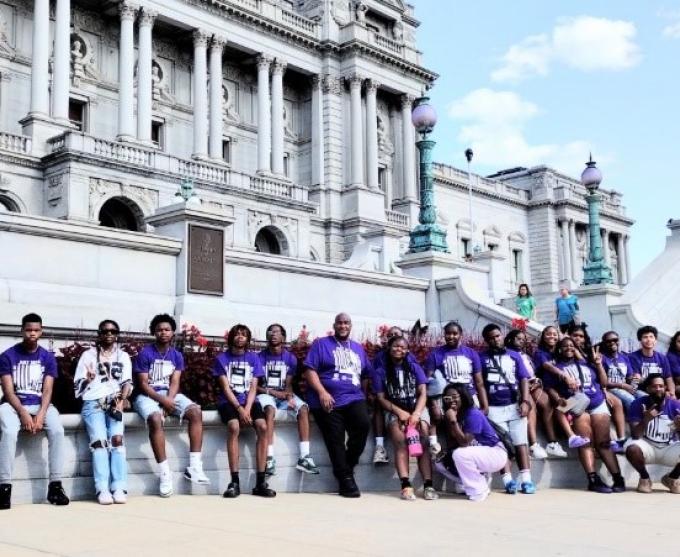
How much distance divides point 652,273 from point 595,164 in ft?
11.3

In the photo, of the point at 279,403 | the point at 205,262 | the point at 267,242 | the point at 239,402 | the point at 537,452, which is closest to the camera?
the point at 239,402

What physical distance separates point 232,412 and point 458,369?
257 centimetres

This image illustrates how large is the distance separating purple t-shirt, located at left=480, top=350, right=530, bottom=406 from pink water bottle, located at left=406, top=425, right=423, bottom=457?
126 centimetres

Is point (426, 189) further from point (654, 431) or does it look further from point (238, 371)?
point (238, 371)

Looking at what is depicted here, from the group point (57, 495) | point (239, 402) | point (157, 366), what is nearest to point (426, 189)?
point (239, 402)

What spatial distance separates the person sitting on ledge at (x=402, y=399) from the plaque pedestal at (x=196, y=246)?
707 centimetres

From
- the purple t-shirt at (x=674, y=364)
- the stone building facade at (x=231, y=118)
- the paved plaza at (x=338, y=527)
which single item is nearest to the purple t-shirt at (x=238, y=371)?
the paved plaza at (x=338, y=527)

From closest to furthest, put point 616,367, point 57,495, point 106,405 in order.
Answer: point 57,495 → point 106,405 → point 616,367

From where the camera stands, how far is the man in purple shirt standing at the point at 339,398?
9375mm

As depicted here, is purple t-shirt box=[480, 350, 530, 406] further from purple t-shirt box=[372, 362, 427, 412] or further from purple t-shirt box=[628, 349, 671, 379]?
purple t-shirt box=[628, 349, 671, 379]

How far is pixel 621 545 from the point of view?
6.41m

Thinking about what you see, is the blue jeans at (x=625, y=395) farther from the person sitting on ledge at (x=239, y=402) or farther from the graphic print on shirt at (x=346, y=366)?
the person sitting on ledge at (x=239, y=402)

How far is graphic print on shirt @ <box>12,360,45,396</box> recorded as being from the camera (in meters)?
8.34

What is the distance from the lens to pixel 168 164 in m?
36.3
